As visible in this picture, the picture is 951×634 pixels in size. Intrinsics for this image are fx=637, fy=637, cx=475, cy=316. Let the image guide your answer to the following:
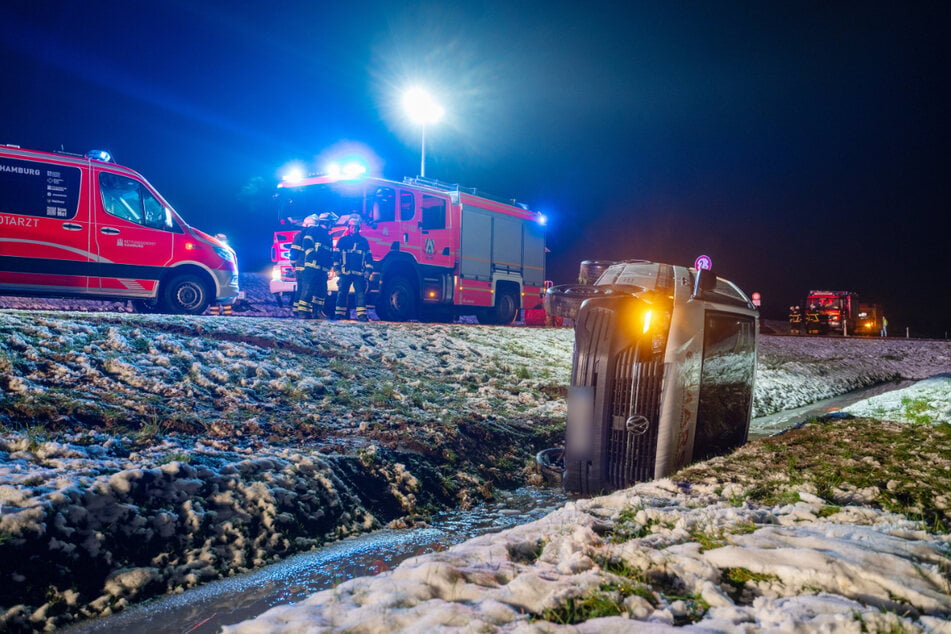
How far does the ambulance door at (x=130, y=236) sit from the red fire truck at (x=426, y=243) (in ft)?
10.0

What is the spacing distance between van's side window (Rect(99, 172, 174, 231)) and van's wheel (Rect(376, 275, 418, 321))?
14.6 ft

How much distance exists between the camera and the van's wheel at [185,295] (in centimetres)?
1002

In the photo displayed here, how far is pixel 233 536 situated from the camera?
3.83 m

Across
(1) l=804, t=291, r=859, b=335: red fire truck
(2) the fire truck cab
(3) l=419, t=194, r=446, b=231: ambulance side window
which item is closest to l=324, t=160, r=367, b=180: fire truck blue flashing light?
(3) l=419, t=194, r=446, b=231: ambulance side window

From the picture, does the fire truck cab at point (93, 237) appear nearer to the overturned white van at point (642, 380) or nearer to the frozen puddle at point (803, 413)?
the overturned white van at point (642, 380)

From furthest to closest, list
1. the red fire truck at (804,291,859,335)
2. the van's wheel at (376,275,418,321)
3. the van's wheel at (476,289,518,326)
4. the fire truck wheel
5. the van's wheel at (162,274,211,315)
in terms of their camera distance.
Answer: the red fire truck at (804,291,859,335) < the van's wheel at (476,289,518,326) < the van's wheel at (376,275,418,321) < the fire truck wheel < the van's wheel at (162,274,211,315)

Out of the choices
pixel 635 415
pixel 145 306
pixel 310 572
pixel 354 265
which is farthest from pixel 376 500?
pixel 354 265

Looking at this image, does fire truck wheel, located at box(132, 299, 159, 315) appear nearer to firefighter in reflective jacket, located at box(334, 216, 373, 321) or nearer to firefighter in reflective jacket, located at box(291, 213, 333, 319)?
firefighter in reflective jacket, located at box(291, 213, 333, 319)

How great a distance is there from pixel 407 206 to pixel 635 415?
955 centimetres

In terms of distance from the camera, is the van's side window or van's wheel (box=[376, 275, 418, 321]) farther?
van's wheel (box=[376, 275, 418, 321])

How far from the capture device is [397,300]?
1347 cm

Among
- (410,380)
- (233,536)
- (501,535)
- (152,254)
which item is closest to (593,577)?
(501,535)

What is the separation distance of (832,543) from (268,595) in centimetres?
274

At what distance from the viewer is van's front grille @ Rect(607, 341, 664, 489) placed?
463 centimetres
